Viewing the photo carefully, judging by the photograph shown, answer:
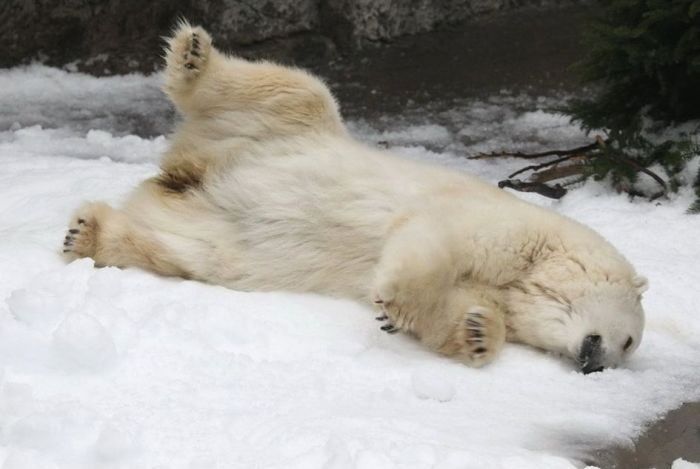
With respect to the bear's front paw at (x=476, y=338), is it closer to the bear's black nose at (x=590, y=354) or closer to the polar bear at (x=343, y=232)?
the polar bear at (x=343, y=232)

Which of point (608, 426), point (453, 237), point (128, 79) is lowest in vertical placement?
point (128, 79)

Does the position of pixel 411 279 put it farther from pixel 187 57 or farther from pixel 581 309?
pixel 187 57

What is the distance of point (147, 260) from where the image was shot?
4.25 m

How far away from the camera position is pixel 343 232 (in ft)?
13.8

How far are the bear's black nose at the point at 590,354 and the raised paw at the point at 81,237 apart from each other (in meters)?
2.06

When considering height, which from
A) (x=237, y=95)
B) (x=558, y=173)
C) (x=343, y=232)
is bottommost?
(x=558, y=173)

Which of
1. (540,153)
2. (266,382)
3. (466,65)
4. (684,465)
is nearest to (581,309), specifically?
(684,465)

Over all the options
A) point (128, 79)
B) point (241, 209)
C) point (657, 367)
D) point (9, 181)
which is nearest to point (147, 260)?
point (241, 209)

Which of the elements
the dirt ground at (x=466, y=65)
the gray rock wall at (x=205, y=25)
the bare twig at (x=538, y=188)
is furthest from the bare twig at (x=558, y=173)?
the gray rock wall at (x=205, y=25)

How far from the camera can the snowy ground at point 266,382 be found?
9.16 ft

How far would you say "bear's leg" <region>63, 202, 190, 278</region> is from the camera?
4238 millimetres

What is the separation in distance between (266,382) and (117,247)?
1.28 m

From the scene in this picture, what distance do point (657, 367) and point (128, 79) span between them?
20.4ft

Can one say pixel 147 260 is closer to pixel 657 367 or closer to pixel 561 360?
pixel 561 360
